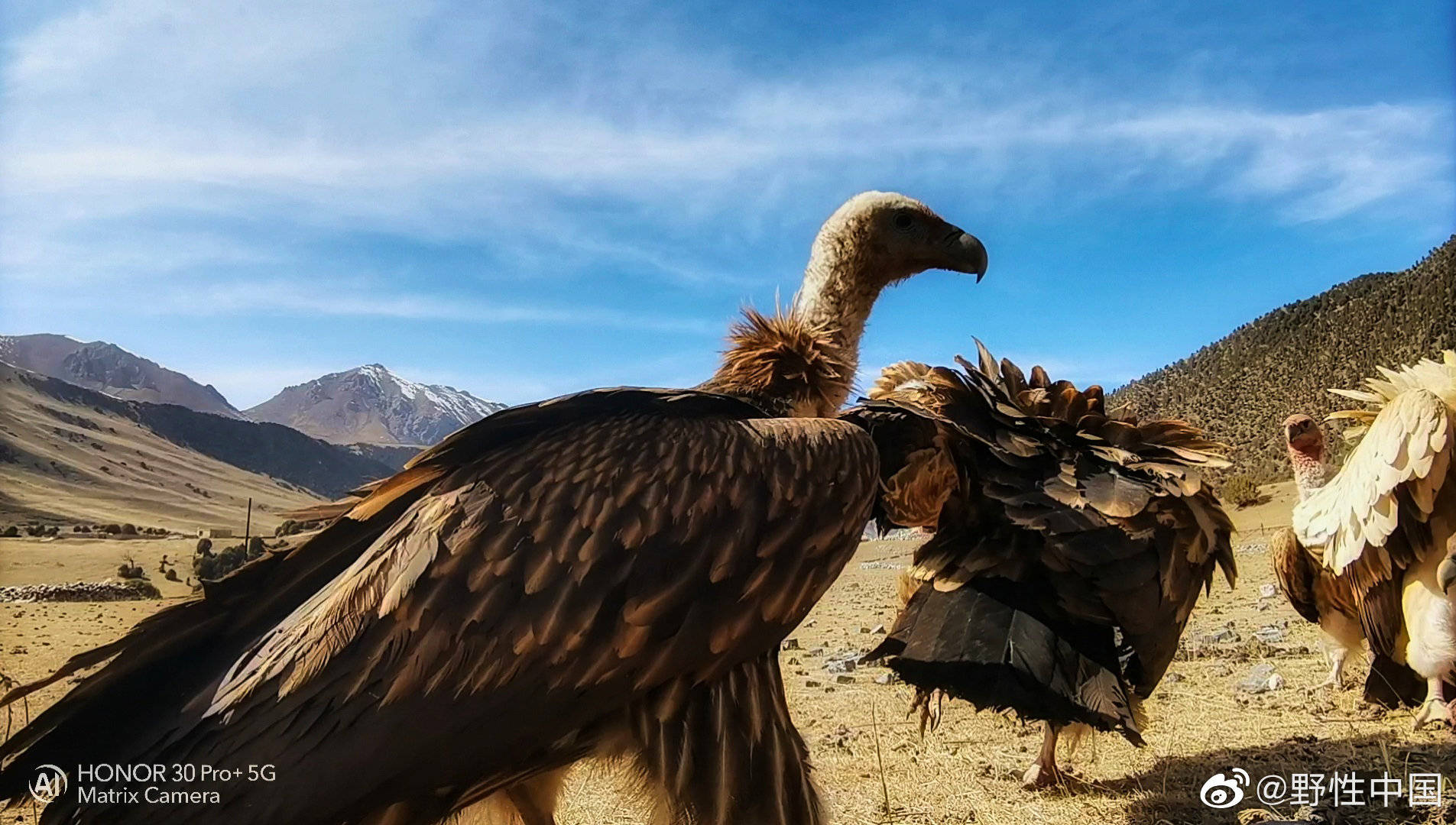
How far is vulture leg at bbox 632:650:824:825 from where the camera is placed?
114 inches

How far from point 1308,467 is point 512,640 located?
7.57m

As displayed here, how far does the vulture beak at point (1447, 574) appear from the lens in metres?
5.22

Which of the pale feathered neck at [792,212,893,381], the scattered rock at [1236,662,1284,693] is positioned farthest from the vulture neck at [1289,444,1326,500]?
the pale feathered neck at [792,212,893,381]

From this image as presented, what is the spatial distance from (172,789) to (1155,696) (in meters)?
6.26

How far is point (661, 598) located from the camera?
9.02 feet

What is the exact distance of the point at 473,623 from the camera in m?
2.64

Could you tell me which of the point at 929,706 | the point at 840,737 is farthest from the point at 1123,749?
the point at 840,737

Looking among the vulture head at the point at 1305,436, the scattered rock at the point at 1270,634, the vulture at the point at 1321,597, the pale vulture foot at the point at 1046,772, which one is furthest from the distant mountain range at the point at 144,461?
the pale vulture foot at the point at 1046,772

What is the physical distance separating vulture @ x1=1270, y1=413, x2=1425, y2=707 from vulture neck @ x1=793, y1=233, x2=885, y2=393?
4.09 m

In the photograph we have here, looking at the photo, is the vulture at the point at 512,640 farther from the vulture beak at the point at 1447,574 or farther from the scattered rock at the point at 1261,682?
the scattered rock at the point at 1261,682

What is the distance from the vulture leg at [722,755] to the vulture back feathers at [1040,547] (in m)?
1.00

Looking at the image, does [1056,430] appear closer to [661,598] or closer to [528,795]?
[661,598]

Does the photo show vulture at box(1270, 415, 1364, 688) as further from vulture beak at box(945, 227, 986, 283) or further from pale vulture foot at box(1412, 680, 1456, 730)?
vulture beak at box(945, 227, 986, 283)

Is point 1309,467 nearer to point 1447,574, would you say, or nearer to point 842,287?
point 1447,574
